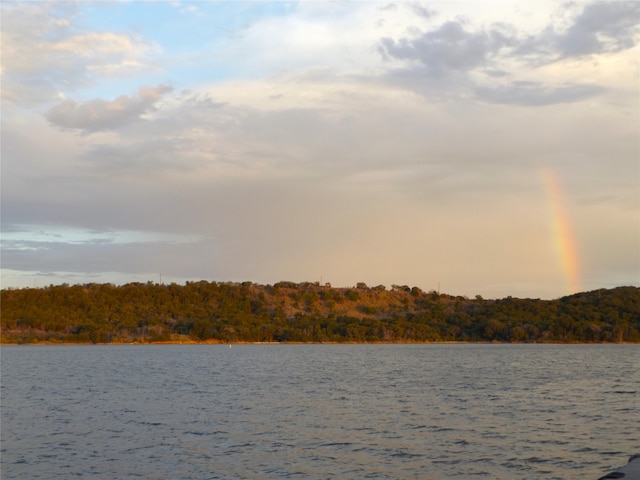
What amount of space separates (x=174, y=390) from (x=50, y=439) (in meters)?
34.1

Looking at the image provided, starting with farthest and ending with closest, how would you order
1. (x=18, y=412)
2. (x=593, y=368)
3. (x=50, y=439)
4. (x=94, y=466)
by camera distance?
(x=593, y=368), (x=18, y=412), (x=50, y=439), (x=94, y=466)

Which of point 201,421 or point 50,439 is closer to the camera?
point 50,439

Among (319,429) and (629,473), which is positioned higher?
(629,473)

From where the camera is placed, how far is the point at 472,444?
4175 cm

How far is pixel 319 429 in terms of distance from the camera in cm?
4756

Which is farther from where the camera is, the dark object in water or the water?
the water

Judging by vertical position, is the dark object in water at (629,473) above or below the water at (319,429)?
above

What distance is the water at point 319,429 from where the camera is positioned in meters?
35.4

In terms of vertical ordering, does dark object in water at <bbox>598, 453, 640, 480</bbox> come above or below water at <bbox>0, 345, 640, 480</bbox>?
above

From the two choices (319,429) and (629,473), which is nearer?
(629,473)

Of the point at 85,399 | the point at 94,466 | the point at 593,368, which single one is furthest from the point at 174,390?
the point at 593,368

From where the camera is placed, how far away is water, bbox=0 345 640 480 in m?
35.4

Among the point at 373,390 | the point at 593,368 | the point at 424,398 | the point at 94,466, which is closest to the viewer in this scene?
the point at 94,466

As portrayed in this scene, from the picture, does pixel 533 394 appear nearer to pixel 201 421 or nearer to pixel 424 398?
pixel 424 398
